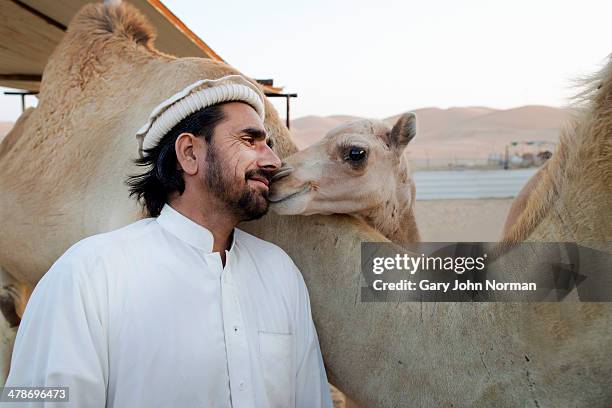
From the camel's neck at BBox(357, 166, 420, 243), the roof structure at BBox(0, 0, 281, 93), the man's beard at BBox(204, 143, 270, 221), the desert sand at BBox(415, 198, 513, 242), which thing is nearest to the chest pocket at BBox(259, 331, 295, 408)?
the man's beard at BBox(204, 143, 270, 221)

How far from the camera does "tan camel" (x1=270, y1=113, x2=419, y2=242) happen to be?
2.10 m

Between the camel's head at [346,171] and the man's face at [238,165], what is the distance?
225 mm

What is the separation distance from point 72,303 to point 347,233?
1.08 m

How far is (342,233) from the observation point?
7.17 ft

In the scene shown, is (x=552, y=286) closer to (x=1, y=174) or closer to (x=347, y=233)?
(x=347, y=233)

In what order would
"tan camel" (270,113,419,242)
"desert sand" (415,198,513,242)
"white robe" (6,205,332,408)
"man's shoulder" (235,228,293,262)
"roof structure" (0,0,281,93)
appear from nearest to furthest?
"white robe" (6,205,332,408) < "man's shoulder" (235,228,293,262) < "tan camel" (270,113,419,242) < "roof structure" (0,0,281,93) < "desert sand" (415,198,513,242)

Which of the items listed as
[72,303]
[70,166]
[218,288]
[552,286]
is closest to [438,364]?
[552,286]

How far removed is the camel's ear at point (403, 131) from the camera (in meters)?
2.51

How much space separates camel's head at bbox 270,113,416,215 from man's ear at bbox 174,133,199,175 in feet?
1.13

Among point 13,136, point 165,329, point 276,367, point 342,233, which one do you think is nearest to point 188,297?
point 165,329

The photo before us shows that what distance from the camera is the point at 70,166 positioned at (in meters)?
2.72

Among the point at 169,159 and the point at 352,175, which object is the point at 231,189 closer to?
the point at 169,159

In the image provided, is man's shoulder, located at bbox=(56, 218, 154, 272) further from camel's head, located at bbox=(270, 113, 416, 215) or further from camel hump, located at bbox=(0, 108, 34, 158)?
camel hump, located at bbox=(0, 108, 34, 158)

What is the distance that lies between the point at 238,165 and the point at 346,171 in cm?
59
